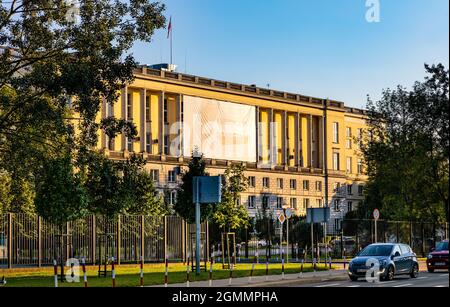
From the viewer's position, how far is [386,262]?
34062 mm

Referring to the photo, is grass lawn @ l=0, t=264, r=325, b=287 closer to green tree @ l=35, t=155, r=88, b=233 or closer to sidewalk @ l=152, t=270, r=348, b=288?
sidewalk @ l=152, t=270, r=348, b=288

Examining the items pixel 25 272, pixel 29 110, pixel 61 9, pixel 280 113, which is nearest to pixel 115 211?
pixel 25 272

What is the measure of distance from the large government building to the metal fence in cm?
5104

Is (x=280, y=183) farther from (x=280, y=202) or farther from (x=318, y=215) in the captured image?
(x=318, y=215)

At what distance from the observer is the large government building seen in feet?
378

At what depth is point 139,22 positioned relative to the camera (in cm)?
3522

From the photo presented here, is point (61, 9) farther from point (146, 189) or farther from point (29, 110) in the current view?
point (146, 189)

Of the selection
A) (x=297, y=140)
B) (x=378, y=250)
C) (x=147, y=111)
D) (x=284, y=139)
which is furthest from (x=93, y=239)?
(x=297, y=140)

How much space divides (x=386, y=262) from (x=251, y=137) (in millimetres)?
95859

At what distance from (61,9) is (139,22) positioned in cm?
333

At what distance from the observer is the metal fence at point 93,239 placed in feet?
134

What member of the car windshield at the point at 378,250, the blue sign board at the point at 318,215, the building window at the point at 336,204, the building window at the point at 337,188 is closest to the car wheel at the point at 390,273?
the car windshield at the point at 378,250

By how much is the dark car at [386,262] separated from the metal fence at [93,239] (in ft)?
34.4

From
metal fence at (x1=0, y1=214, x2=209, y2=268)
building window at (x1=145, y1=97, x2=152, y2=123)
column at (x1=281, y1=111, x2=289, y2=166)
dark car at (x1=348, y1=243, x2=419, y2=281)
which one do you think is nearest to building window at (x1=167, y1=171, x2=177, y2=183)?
building window at (x1=145, y1=97, x2=152, y2=123)
